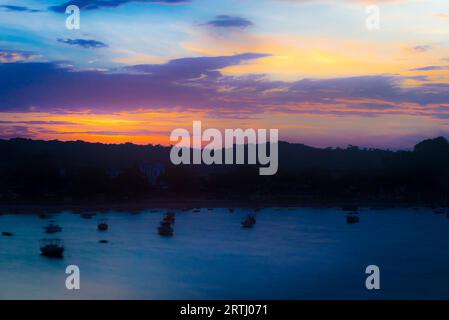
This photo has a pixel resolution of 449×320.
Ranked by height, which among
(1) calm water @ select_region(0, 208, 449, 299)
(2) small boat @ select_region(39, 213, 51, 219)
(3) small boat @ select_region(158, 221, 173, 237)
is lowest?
(1) calm water @ select_region(0, 208, 449, 299)

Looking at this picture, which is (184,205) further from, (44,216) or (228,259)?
(228,259)

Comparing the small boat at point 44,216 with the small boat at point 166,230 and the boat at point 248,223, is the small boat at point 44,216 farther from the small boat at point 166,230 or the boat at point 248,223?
the boat at point 248,223

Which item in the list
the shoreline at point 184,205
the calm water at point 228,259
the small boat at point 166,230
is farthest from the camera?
the shoreline at point 184,205

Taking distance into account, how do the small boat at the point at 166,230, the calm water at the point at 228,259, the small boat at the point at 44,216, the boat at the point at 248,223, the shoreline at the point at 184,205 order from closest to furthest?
the calm water at the point at 228,259
the small boat at the point at 166,230
the boat at the point at 248,223
the small boat at the point at 44,216
the shoreline at the point at 184,205

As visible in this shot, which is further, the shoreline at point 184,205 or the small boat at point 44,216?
the shoreline at point 184,205

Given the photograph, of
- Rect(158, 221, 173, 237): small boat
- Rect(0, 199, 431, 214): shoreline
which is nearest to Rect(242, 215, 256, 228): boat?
Rect(158, 221, 173, 237): small boat

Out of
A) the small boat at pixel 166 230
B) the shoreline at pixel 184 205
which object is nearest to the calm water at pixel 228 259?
the small boat at pixel 166 230

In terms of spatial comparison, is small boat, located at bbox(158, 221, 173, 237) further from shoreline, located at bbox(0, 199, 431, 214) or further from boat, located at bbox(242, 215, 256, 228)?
shoreline, located at bbox(0, 199, 431, 214)

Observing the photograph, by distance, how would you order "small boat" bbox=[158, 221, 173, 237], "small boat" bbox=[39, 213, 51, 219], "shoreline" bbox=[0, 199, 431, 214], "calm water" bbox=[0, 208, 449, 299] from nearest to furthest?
1. "calm water" bbox=[0, 208, 449, 299]
2. "small boat" bbox=[158, 221, 173, 237]
3. "small boat" bbox=[39, 213, 51, 219]
4. "shoreline" bbox=[0, 199, 431, 214]

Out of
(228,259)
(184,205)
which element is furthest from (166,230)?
(184,205)

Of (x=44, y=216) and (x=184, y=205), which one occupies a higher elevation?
(x=184, y=205)
